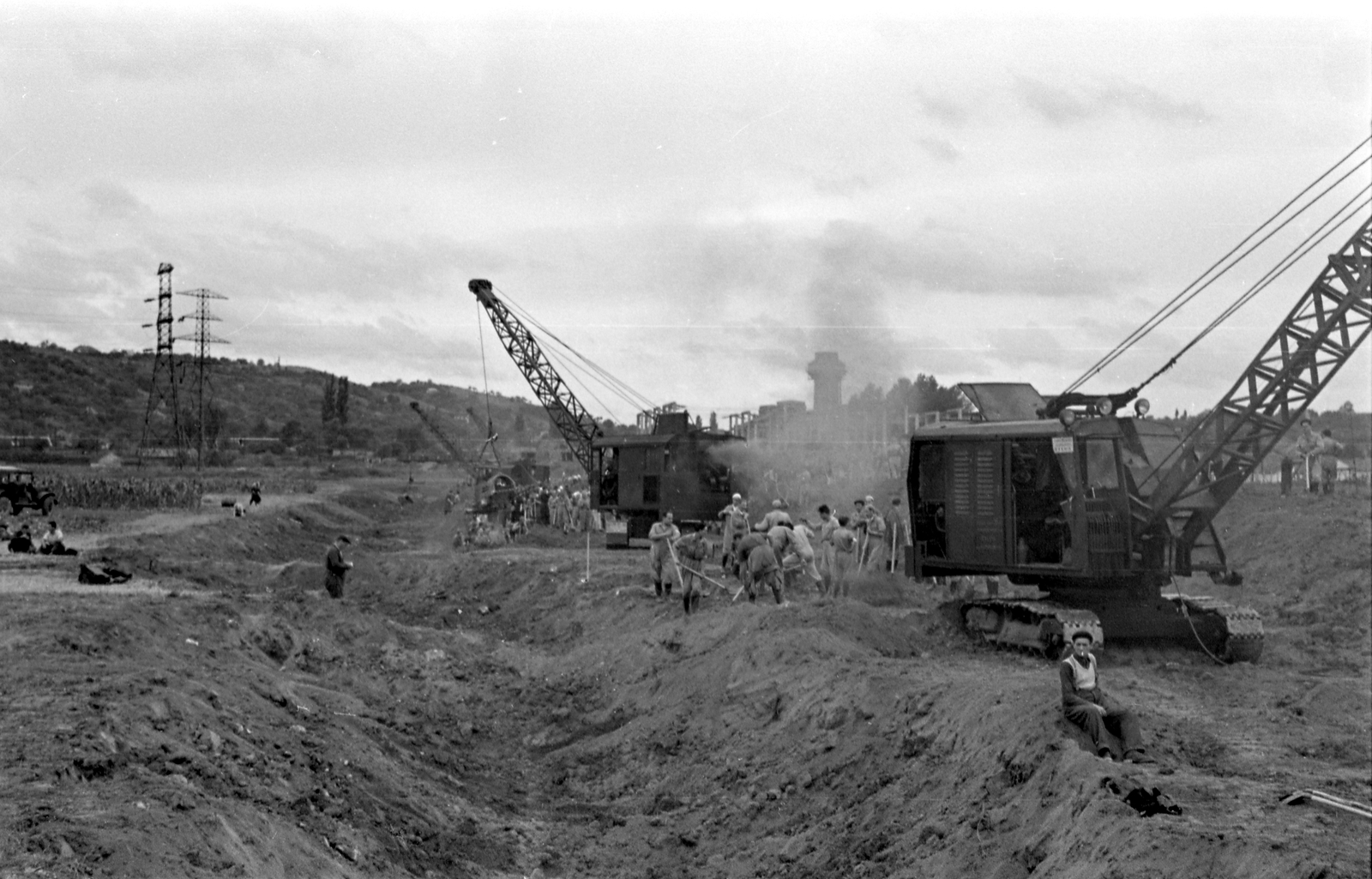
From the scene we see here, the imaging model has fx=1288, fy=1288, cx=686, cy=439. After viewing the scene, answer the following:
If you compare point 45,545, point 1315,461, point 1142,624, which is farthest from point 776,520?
point 1315,461

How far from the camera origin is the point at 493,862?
39.5 ft

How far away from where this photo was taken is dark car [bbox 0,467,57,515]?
40250 mm

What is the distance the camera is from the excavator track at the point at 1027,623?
16562 millimetres

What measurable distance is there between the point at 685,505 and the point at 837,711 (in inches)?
768

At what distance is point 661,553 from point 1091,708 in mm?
13561

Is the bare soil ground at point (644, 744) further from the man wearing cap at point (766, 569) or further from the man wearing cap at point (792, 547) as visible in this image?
the man wearing cap at point (792, 547)

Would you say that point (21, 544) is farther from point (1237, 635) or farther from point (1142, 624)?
point (1237, 635)

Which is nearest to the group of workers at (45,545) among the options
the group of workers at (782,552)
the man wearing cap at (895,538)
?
the group of workers at (782,552)

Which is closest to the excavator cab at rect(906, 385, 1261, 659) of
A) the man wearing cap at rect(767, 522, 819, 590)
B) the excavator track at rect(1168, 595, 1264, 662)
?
the excavator track at rect(1168, 595, 1264, 662)

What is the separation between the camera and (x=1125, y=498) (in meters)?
17.0

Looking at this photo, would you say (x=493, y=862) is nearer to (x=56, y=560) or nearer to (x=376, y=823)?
(x=376, y=823)

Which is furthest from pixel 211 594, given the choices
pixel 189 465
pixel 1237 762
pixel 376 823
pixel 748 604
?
pixel 189 465

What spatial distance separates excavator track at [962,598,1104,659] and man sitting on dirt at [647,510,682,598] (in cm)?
584

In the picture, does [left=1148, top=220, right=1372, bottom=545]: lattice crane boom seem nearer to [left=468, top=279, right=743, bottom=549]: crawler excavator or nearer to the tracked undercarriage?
the tracked undercarriage
